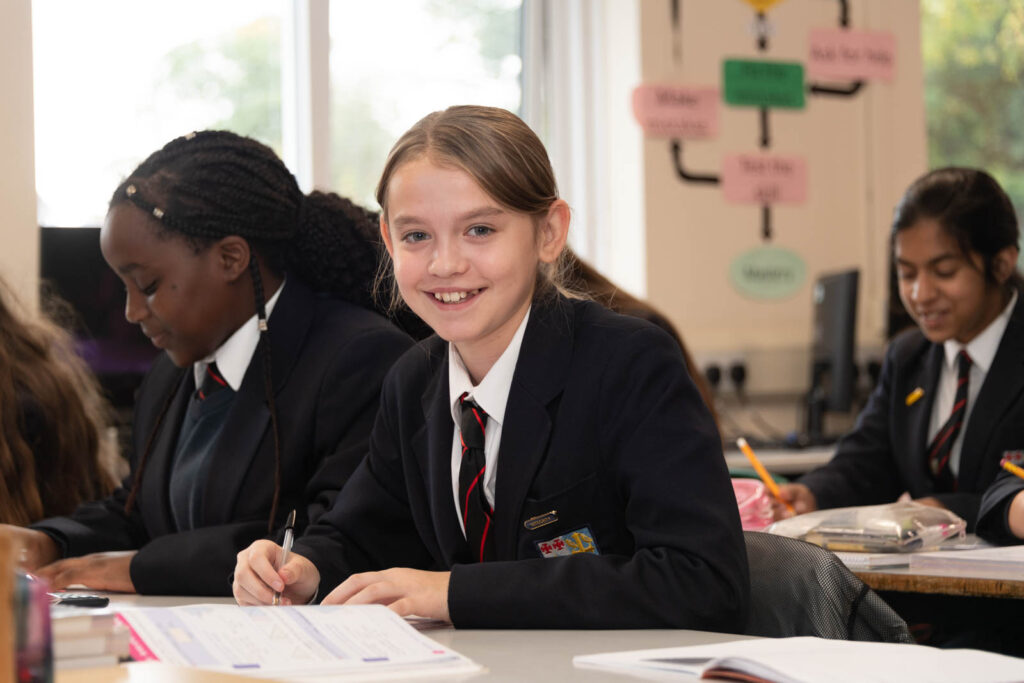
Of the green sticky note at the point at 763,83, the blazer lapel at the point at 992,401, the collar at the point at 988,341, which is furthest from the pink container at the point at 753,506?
the green sticky note at the point at 763,83

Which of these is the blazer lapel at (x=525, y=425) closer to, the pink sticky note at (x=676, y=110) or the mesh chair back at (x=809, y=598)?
the mesh chair back at (x=809, y=598)

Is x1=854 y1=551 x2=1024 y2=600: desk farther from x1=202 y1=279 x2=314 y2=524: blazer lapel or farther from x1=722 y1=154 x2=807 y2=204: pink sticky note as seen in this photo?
x1=722 y1=154 x2=807 y2=204: pink sticky note

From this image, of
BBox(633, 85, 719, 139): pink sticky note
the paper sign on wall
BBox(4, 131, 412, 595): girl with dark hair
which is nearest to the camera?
BBox(4, 131, 412, 595): girl with dark hair

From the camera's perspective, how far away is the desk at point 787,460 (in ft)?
10.0

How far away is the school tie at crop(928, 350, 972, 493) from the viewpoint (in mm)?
2393

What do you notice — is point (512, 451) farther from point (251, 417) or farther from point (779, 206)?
point (779, 206)

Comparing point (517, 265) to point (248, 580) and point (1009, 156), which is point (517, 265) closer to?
point (248, 580)

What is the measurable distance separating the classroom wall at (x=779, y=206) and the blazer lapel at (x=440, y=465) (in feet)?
7.52

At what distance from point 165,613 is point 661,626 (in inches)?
19.5

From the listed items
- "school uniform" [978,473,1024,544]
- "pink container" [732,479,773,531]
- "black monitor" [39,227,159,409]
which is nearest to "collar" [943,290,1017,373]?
"school uniform" [978,473,1024,544]

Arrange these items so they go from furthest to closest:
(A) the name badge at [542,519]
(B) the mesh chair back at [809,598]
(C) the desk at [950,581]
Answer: (C) the desk at [950,581] → (A) the name badge at [542,519] → (B) the mesh chair back at [809,598]

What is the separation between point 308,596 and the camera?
4.47 feet

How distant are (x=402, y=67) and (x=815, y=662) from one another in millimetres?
3000

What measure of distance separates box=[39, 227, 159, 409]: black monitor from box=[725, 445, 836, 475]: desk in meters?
1.49
